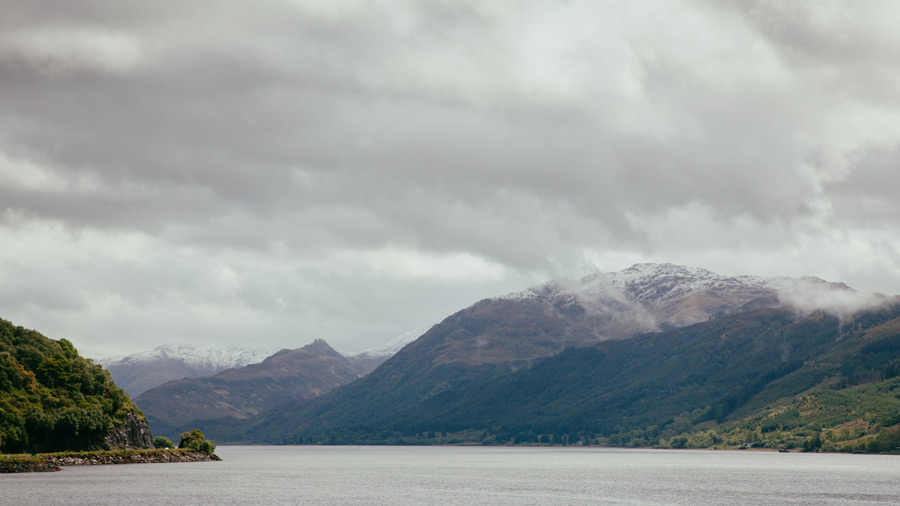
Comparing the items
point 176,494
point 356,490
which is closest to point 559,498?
point 356,490

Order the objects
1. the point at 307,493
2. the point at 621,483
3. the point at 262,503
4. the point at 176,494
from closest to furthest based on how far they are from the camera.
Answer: the point at 262,503 < the point at 176,494 < the point at 307,493 < the point at 621,483

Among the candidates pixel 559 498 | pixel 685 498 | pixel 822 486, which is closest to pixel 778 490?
pixel 822 486

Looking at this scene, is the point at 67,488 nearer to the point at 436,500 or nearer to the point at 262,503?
the point at 262,503

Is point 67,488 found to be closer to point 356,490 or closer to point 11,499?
point 11,499

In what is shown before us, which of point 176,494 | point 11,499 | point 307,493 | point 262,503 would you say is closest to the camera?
point 11,499

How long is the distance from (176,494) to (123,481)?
32115 millimetres

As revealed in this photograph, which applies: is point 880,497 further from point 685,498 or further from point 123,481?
point 123,481

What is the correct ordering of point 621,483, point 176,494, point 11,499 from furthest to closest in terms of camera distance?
point 621,483, point 176,494, point 11,499

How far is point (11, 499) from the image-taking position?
13075cm

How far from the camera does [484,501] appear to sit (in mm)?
147500

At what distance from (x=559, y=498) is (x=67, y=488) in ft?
289

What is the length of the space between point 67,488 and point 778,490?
137016mm

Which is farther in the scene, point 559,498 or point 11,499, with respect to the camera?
point 559,498

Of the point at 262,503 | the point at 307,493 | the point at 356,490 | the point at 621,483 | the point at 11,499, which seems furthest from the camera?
the point at 621,483
